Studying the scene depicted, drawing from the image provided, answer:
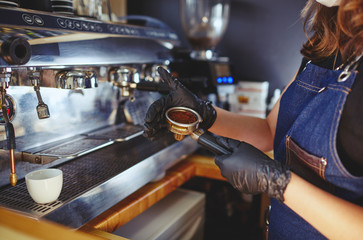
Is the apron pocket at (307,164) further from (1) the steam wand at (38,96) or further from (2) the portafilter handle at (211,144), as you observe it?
(1) the steam wand at (38,96)

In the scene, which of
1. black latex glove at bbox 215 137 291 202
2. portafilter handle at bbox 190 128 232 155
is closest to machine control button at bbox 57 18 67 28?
portafilter handle at bbox 190 128 232 155

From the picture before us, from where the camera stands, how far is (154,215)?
1375mm

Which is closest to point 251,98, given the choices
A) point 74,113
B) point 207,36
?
point 207,36

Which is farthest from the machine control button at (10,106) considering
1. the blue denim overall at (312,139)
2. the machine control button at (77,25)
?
the blue denim overall at (312,139)

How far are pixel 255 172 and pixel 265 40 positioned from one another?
155 cm

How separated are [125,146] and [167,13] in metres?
1.36

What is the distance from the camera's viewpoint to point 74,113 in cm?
138

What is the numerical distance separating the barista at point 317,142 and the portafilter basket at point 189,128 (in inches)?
1.6

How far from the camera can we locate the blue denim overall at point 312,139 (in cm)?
86

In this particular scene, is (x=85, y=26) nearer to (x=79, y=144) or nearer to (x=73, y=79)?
(x=73, y=79)

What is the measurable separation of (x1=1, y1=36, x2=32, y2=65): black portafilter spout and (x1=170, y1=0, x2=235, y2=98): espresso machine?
1042 mm

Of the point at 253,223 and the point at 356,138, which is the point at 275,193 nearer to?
the point at 356,138

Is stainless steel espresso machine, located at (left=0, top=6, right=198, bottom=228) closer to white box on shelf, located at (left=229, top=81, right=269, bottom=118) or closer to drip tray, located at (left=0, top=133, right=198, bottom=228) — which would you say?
drip tray, located at (left=0, top=133, right=198, bottom=228)

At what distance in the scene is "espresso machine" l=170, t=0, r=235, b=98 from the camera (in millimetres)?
1851
